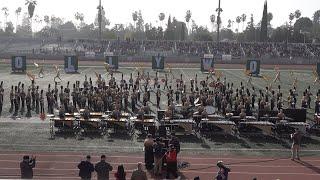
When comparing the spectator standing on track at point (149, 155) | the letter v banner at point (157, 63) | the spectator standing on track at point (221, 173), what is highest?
the letter v banner at point (157, 63)

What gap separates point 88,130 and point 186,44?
62.4 meters

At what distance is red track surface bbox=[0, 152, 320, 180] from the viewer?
47.8 feet

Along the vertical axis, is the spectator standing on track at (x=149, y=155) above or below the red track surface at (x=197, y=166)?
above

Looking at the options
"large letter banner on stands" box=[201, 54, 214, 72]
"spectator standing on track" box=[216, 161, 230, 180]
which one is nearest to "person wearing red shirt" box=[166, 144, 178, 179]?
"spectator standing on track" box=[216, 161, 230, 180]

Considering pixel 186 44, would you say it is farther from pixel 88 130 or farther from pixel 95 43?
pixel 88 130

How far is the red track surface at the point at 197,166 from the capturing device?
14570 millimetres

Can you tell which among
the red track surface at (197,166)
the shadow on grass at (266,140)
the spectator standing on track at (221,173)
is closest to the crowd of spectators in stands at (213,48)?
the shadow on grass at (266,140)

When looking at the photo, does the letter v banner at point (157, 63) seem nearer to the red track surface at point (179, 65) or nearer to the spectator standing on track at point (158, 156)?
the red track surface at point (179, 65)

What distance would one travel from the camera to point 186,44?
82.1 m

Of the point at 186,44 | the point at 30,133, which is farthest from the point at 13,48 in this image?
the point at 30,133

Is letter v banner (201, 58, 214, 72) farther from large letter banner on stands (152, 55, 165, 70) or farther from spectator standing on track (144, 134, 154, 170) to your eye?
spectator standing on track (144, 134, 154, 170)

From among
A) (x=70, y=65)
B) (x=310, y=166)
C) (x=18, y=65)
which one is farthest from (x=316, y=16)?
(x=310, y=166)

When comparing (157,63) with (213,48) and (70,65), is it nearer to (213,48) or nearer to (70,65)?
(70,65)

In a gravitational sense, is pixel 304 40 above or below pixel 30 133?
above
